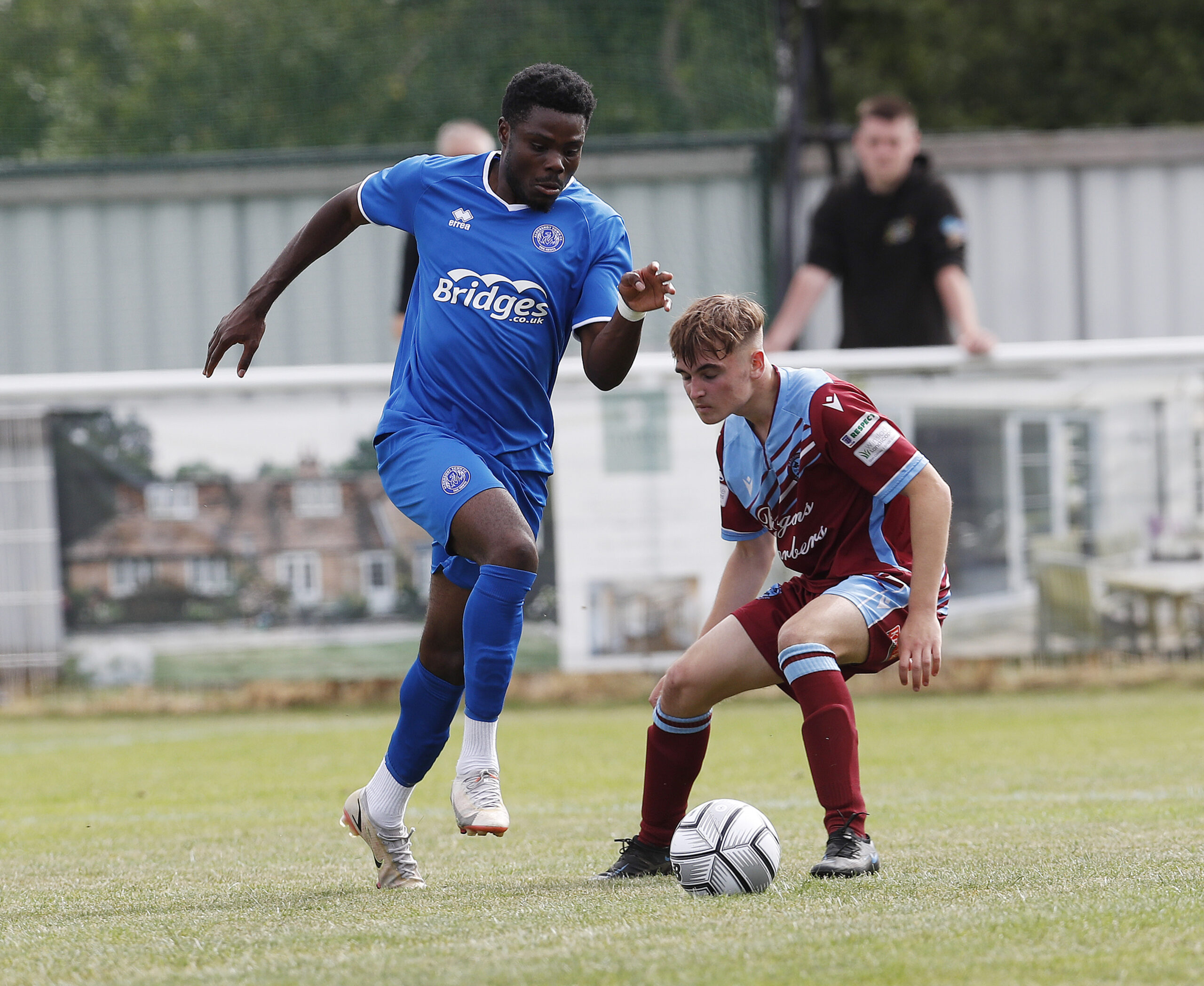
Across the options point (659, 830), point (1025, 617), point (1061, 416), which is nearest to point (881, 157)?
point (1061, 416)

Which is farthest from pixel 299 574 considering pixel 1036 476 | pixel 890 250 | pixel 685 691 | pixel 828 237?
pixel 685 691

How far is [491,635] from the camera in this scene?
3.82 meters

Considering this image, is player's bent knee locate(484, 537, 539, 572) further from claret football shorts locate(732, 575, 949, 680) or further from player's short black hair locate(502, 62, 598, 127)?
player's short black hair locate(502, 62, 598, 127)

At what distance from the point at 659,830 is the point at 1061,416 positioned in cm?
540

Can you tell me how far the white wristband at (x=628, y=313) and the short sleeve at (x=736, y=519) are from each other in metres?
0.48

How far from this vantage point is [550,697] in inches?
348

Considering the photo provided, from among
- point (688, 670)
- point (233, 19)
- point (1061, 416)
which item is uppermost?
point (233, 19)

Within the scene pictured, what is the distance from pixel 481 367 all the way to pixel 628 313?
A: 467mm

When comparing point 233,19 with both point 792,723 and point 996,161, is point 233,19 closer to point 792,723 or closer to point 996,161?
point 996,161

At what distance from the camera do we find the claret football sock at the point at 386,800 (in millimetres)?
4016

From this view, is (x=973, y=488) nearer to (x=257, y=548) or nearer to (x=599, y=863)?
(x=257, y=548)

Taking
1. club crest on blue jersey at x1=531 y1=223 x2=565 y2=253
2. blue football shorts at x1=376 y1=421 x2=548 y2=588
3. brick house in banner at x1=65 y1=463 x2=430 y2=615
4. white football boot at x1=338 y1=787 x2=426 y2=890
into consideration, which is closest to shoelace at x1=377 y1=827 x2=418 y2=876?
white football boot at x1=338 y1=787 x2=426 y2=890

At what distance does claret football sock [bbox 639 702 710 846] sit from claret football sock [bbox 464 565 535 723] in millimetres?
440

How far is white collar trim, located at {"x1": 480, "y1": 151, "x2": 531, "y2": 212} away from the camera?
161 inches
